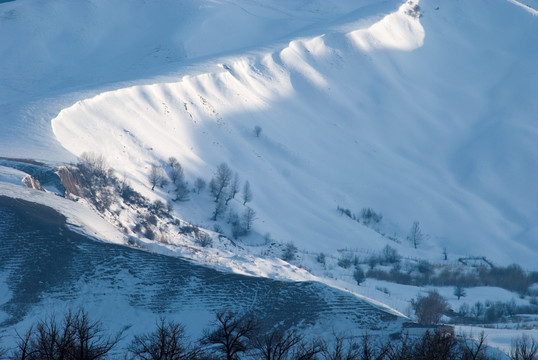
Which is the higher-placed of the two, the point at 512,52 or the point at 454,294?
the point at 512,52

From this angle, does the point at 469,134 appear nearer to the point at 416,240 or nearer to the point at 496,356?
the point at 416,240

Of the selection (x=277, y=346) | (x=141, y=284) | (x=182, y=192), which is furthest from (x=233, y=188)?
(x=277, y=346)

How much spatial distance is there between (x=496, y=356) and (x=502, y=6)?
3660 inches

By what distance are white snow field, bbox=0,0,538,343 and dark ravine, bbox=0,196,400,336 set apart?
88.0 inches

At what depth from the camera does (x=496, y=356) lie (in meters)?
21.8

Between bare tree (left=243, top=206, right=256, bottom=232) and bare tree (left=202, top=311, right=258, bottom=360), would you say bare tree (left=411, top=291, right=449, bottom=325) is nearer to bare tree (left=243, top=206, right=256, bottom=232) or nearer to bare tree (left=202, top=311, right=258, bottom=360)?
bare tree (left=202, top=311, right=258, bottom=360)

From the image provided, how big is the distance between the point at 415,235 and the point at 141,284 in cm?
3554

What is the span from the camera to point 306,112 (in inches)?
2933

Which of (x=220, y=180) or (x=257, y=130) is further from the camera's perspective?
(x=257, y=130)

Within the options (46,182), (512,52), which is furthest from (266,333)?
(512,52)

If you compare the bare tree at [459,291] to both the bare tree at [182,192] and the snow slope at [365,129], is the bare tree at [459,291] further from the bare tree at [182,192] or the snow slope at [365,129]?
the bare tree at [182,192]

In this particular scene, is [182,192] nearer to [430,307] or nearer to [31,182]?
[31,182]

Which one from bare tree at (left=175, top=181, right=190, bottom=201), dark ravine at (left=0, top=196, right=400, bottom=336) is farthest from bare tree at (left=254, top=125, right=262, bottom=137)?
dark ravine at (left=0, top=196, right=400, bottom=336)

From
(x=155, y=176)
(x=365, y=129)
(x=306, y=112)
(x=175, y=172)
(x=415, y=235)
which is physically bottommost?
(x=415, y=235)
